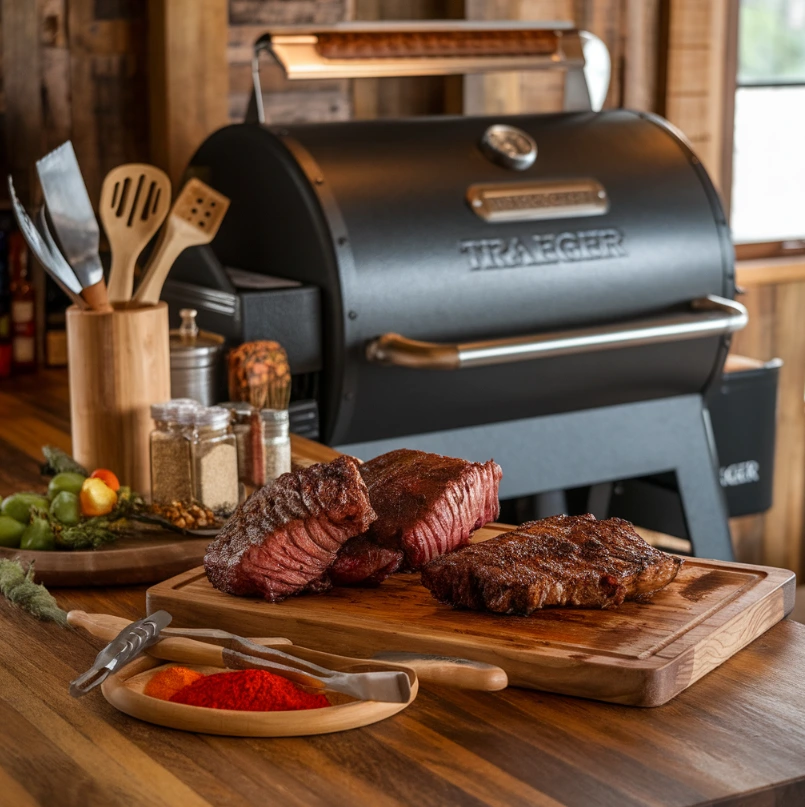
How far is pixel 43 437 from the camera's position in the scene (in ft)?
6.74

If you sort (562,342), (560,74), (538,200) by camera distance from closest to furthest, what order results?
1. (562,342)
2. (538,200)
3. (560,74)

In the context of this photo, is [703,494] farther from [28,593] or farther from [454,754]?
[454,754]

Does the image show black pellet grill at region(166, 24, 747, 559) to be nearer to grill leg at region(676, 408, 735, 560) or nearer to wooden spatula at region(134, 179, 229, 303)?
grill leg at region(676, 408, 735, 560)

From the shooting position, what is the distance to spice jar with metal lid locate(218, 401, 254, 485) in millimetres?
1600

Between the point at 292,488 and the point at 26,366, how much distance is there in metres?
1.61

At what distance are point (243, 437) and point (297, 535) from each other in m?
0.44

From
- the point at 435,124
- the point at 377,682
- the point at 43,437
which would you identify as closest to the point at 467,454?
the point at 435,124

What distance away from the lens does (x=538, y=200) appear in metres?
2.45

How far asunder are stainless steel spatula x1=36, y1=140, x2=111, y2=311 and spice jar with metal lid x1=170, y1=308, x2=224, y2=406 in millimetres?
299

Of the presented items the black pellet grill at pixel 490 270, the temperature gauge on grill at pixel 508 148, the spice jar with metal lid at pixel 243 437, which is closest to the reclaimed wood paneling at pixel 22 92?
the black pellet grill at pixel 490 270

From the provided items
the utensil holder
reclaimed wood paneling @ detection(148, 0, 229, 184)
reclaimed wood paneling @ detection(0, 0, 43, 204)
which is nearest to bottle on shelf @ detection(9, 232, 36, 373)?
reclaimed wood paneling @ detection(0, 0, 43, 204)

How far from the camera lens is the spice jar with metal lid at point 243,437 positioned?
5.25 ft

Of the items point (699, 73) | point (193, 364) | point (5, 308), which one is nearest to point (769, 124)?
point (699, 73)

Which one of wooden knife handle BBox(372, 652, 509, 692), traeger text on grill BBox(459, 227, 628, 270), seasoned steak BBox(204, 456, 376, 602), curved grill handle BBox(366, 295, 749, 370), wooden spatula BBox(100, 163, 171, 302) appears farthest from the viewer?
traeger text on grill BBox(459, 227, 628, 270)
